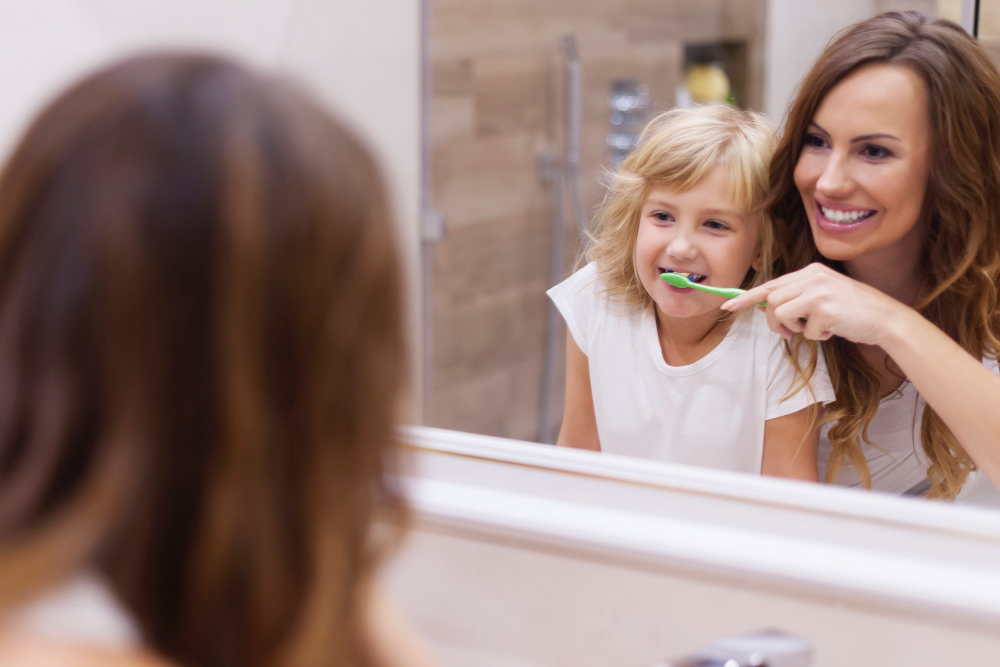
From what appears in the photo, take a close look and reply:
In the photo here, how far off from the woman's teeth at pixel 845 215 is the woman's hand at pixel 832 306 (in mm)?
38

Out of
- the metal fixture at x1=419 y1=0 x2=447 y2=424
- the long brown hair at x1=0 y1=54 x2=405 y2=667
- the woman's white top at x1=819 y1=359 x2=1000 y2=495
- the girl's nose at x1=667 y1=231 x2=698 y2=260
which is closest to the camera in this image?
the long brown hair at x1=0 y1=54 x2=405 y2=667

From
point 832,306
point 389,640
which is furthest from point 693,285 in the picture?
point 389,640

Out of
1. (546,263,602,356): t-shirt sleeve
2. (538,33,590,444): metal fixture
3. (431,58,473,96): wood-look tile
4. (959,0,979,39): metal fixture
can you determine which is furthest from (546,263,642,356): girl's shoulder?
(431,58,473,96): wood-look tile

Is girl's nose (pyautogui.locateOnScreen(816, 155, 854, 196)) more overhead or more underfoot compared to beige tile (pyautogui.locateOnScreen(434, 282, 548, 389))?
more overhead

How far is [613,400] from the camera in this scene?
0.73 m

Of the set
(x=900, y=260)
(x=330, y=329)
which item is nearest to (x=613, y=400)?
(x=900, y=260)

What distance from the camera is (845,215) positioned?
2.10 ft

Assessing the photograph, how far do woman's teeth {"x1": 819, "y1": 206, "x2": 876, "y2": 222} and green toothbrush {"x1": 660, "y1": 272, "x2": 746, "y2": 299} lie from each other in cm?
8

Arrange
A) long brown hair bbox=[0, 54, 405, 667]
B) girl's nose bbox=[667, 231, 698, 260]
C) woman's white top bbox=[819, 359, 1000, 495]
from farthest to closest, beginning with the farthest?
girl's nose bbox=[667, 231, 698, 260], woman's white top bbox=[819, 359, 1000, 495], long brown hair bbox=[0, 54, 405, 667]

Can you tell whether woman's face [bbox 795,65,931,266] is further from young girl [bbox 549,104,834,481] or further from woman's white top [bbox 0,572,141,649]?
woman's white top [bbox 0,572,141,649]

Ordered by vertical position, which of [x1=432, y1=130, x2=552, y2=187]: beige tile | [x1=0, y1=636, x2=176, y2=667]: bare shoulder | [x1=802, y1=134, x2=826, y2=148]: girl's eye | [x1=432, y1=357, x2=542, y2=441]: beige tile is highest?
[x1=432, y1=130, x2=552, y2=187]: beige tile

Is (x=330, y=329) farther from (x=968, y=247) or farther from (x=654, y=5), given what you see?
(x=654, y=5)

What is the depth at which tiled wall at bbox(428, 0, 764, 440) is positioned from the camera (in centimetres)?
136

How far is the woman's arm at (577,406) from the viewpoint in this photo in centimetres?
72
